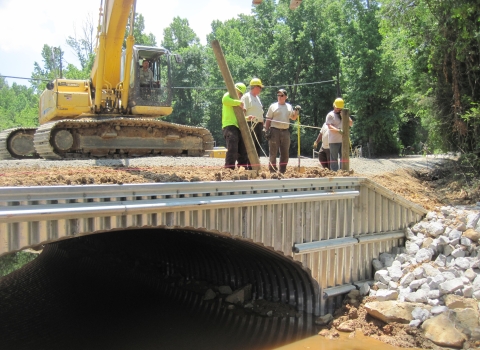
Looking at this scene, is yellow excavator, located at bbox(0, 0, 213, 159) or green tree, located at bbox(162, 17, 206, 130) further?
green tree, located at bbox(162, 17, 206, 130)

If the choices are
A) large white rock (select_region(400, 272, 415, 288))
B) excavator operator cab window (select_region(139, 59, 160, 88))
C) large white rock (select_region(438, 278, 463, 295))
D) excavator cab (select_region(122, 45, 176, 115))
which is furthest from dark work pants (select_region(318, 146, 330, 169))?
excavator operator cab window (select_region(139, 59, 160, 88))

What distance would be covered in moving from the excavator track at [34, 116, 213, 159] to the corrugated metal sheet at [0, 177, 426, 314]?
6889 mm

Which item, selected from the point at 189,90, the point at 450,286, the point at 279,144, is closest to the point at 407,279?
the point at 450,286

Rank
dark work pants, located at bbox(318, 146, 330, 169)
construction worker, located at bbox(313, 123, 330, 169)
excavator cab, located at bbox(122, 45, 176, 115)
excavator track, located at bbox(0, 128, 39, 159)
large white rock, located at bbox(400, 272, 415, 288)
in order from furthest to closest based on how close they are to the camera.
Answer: excavator track, located at bbox(0, 128, 39, 159) < excavator cab, located at bbox(122, 45, 176, 115) < dark work pants, located at bbox(318, 146, 330, 169) < construction worker, located at bbox(313, 123, 330, 169) < large white rock, located at bbox(400, 272, 415, 288)

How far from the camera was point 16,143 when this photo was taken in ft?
51.0

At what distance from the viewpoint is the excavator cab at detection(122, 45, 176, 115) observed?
44.5ft

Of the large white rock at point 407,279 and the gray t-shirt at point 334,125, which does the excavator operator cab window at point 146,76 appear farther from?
the large white rock at point 407,279

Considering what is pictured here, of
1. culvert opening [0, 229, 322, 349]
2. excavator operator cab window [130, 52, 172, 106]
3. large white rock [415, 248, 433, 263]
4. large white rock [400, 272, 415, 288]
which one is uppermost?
excavator operator cab window [130, 52, 172, 106]

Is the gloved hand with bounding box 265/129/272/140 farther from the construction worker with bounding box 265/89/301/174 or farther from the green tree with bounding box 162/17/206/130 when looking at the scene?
the green tree with bounding box 162/17/206/130

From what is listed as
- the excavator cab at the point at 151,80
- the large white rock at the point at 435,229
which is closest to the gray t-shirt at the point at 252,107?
the large white rock at the point at 435,229

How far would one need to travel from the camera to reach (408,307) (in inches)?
276

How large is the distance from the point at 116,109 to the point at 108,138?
4.11 feet

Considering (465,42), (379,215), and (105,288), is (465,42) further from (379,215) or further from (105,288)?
(105,288)

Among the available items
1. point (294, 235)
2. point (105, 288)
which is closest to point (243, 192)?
point (294, 235)
